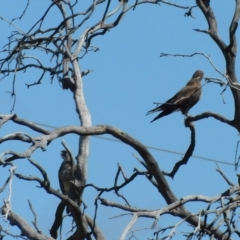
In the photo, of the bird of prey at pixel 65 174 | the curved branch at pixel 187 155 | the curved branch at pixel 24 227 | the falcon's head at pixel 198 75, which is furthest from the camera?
the falcon's head at pixel 198 75

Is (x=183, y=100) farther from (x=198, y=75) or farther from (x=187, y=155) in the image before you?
(x=187, y=155)

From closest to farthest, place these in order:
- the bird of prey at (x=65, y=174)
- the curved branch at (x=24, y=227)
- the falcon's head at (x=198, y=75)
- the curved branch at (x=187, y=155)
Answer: the curved branch at (x=24, y=227) < the curved branch at (x=187, y=155) < the bird of prey at (x=65, y=174) < the falcon's head at (x=198, y=75)

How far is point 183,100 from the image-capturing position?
10.2 metres

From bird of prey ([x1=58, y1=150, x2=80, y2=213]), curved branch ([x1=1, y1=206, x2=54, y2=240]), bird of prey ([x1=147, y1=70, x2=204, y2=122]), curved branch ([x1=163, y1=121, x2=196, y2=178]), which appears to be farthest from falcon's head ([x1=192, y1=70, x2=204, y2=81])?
curved branch ([x1=1, y1=206, x2=54, y2=240])

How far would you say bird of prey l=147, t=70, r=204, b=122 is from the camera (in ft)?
31.5

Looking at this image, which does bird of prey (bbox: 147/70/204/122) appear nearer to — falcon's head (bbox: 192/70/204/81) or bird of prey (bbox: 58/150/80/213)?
falcon's head (bbox: 192/70/204/81)

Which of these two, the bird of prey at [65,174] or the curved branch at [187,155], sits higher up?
the bird of prey at [65,174]

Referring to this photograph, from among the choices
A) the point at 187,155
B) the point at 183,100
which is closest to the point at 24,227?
the point at 187,155

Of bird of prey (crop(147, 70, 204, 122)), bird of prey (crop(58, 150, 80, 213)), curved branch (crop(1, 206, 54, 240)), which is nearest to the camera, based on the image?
curved branch (crop(1, 206, 54, 240))

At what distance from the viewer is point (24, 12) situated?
27.8 ft

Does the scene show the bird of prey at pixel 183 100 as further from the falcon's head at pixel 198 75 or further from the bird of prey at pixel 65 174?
the bird of prey at pixel 65 174

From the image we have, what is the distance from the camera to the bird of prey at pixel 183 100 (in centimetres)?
959

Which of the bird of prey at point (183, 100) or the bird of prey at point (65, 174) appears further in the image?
the bird of prey at point (65, 174)

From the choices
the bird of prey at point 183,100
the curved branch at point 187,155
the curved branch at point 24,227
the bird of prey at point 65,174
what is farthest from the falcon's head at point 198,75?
A: the curved branch at point 24,227
